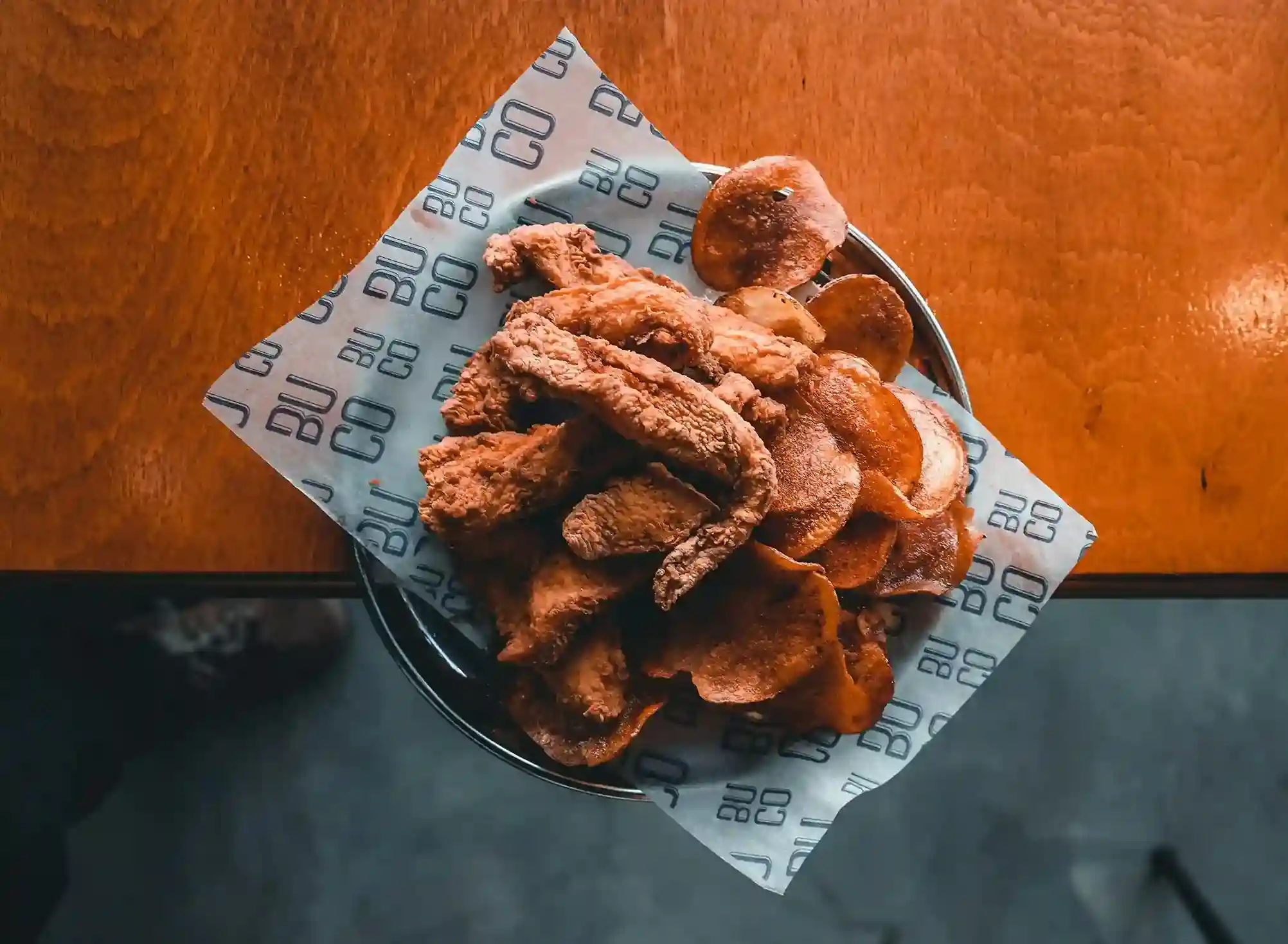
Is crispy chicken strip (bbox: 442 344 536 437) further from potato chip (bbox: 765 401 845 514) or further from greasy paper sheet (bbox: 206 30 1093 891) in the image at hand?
potato chip (bbox: 765 401 845 514)

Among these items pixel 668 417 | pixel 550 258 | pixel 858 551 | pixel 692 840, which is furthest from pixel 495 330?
pixel 692 840

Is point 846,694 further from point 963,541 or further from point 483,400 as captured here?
point 483,400

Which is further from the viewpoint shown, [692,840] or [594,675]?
[692,840]

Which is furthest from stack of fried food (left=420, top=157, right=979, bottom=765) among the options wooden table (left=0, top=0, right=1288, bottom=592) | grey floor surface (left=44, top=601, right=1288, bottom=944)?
grey floor surface (left=44, top=601, right=1288, bottom=944)

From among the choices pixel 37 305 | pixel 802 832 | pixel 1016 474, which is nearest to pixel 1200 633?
pixel 1016 474

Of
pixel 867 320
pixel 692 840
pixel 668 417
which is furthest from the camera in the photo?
pixel 692 840

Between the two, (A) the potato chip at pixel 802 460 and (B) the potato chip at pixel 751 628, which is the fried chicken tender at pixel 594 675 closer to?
(B) the potato chip at pixel 751 628

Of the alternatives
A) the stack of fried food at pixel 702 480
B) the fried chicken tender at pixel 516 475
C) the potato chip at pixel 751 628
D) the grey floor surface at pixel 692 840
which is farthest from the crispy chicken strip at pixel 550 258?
the grey floor surface at pixel 692 840

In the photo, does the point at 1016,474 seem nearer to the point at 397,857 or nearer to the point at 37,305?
the point at 37,305
